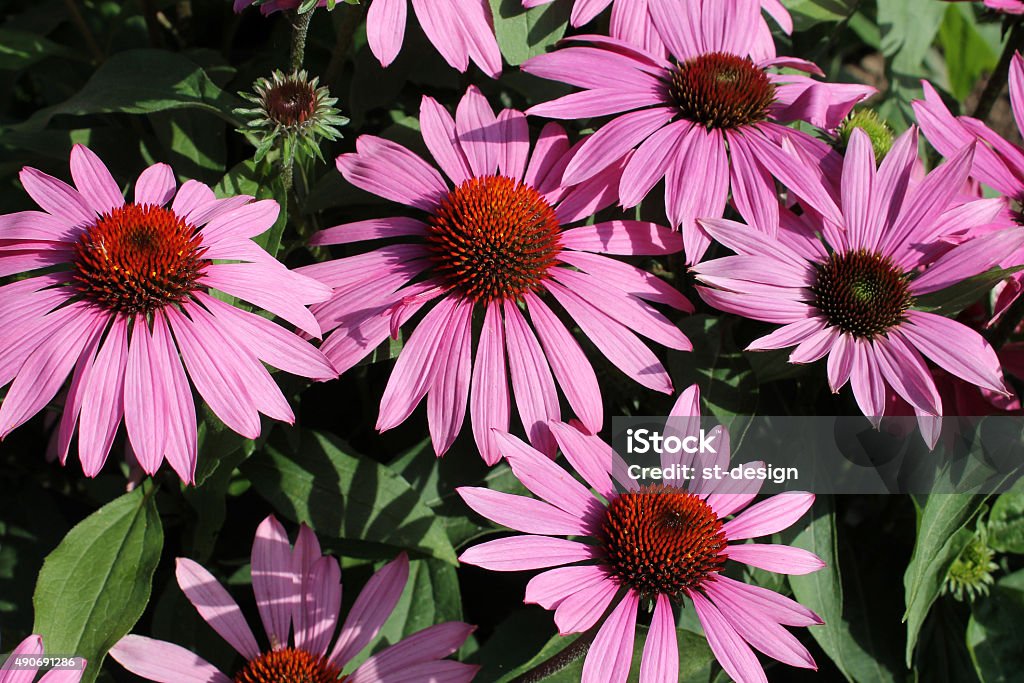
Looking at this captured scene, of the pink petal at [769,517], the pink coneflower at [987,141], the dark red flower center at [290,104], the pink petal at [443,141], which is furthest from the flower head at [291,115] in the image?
the pink coneflower at [987,141]

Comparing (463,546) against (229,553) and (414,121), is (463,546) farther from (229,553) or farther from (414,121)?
(414,121)

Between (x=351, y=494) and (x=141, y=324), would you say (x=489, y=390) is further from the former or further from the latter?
(x=141, y=324)

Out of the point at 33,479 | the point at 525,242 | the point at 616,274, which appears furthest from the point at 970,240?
the point at 33,479

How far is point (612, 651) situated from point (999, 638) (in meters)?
0.78

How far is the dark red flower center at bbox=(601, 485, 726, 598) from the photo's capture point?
3.87 feet

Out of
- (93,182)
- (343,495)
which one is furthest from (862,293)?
(93,182)

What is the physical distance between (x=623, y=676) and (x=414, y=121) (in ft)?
3.05

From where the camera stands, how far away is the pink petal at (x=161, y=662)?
4.12 ft

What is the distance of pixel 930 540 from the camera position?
1.29 metres

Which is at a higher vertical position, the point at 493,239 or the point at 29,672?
the point at 493,239

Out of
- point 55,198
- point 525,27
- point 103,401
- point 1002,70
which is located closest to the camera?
point 103,401

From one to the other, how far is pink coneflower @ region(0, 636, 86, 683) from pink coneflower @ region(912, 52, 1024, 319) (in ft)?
4.43

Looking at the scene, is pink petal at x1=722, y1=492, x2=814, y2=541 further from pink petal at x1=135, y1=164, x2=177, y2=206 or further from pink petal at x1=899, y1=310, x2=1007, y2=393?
pink petal at x1=135, y1=164, x2=177, y2=206

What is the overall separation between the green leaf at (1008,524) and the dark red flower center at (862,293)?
51cm
